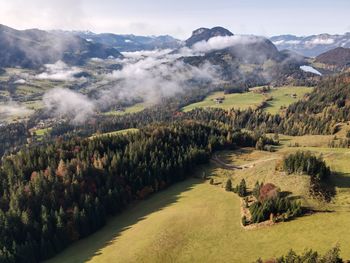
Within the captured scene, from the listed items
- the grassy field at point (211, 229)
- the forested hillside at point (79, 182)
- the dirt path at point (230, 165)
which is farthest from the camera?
the dirt path at point (230, 165)

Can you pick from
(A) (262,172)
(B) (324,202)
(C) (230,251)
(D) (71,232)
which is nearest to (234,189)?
(A) (262,172)

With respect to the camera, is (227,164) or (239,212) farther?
(227,164)

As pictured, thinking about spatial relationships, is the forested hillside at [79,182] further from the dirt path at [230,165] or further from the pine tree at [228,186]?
the pine tree at [228,186]

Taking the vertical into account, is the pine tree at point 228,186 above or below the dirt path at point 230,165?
above

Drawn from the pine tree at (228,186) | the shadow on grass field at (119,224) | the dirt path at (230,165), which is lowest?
the shadow on grass field at (119,224)

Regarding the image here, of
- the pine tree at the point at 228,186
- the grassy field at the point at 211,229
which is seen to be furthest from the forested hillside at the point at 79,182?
the pine tree at the point at 228,186

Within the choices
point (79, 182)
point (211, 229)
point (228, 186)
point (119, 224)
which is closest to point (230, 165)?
point (228, 186)

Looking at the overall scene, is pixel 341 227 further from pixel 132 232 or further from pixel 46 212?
pixel 46 212

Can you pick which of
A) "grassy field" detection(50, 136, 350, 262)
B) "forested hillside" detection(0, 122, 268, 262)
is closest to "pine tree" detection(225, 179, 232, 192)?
"grassy field" detection(50, 136, 350, 262)
